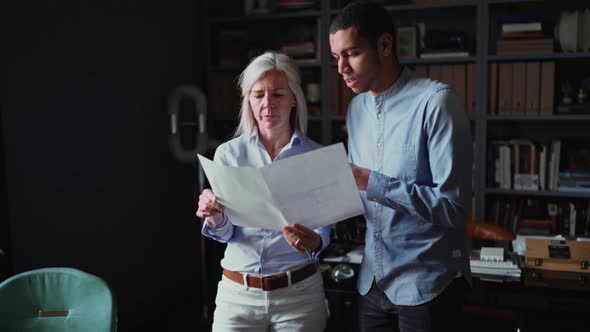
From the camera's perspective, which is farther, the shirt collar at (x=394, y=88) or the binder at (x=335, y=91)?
the binder at (x=335, y=91)

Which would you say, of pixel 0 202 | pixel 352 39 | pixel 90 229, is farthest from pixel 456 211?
pixel 90 229

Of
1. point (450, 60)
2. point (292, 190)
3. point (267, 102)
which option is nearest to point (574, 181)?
point (450, 60)

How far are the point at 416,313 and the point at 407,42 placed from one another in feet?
8.04

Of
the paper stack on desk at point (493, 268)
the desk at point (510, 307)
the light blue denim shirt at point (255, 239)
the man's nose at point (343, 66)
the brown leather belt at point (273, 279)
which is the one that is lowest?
the desk at point (510, 307)

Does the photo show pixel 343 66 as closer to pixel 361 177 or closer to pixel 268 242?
pixel 361 177

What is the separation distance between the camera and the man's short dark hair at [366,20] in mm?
1354

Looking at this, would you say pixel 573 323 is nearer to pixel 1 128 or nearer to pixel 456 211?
pixel 456 211

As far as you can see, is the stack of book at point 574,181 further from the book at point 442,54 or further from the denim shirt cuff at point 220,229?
the denim shirt cuff at point 220,229

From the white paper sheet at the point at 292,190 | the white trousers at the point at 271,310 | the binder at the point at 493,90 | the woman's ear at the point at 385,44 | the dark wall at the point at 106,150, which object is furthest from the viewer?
the binder at the point at 493,90

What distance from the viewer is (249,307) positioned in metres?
1.49

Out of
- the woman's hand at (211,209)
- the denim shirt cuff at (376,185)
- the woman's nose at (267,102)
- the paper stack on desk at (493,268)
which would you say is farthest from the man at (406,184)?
the paper stack on desk at (493,268)

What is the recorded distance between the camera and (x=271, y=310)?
1.49m

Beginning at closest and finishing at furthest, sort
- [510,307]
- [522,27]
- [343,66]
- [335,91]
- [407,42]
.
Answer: [343,66]
[510,307]
[522,27]
[407,42]
[335,91]

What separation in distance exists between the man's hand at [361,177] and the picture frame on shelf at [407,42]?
229 centimetres
